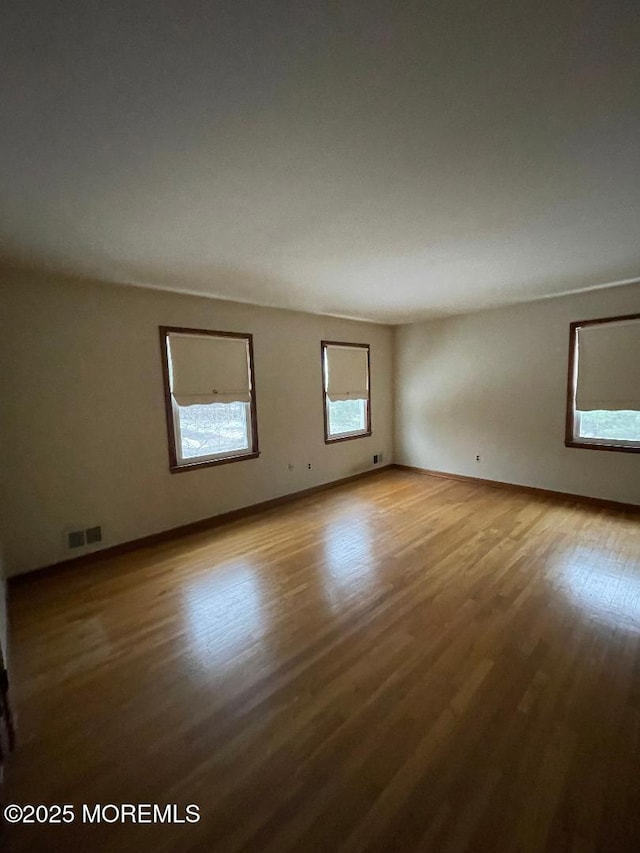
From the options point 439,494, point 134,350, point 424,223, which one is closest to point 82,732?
point 134,350

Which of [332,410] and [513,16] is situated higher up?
[513,16]

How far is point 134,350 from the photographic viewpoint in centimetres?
355

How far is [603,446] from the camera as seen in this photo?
14.2ft

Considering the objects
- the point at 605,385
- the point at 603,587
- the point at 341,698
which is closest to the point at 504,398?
the point at 605,385

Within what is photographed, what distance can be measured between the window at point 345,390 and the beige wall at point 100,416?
2.90 ft

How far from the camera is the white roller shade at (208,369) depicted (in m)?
3.84

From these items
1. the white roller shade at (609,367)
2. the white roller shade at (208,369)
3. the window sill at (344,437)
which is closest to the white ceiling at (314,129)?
the white roller shade at (208,369)

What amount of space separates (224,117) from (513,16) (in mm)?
988

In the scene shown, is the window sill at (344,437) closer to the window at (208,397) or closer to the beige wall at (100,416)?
the beige wall at (100,416)

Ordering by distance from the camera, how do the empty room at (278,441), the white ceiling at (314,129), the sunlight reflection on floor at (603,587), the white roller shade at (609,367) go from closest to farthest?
the white ceiling at (314,129)
the empty room at (278,441)
the sunlight reflection on floor at (603,587)
the white roller shade at (609,367)

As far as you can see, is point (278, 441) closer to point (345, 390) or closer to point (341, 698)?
point (345, 390)

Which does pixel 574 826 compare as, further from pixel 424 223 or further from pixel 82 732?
pixel 424 223

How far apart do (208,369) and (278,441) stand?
133cm

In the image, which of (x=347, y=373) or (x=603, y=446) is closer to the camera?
(x=603, y=446)
